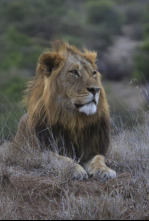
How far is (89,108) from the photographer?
18.6ft

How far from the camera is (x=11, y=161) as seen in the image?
602cm

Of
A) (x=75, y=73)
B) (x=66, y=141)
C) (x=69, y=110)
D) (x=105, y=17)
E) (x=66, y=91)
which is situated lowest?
(x=105, y=17)

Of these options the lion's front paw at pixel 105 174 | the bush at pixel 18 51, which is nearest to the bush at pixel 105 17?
the bush at pixel 18 51

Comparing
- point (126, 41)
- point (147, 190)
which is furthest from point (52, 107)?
point (126, 41)

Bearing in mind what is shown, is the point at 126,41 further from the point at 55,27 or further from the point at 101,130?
the point at 101,130

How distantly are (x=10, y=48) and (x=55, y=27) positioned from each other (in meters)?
5.75

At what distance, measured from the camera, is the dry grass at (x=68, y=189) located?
4.53 metres

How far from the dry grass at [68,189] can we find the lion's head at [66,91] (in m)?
0.46

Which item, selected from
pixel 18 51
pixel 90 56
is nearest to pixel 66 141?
pixel 90 56

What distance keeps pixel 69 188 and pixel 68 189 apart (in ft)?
0.53

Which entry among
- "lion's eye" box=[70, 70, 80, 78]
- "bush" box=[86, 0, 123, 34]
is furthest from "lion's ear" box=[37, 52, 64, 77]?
"bush" box=[86, 0, 123, 34]

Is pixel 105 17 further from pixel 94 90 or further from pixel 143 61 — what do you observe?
pixel 94 90

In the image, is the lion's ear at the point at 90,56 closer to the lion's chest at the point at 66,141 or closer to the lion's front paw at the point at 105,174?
the lion's chest at the point at 66,141

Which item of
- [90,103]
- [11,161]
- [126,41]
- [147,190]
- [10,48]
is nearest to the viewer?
[147,190]
